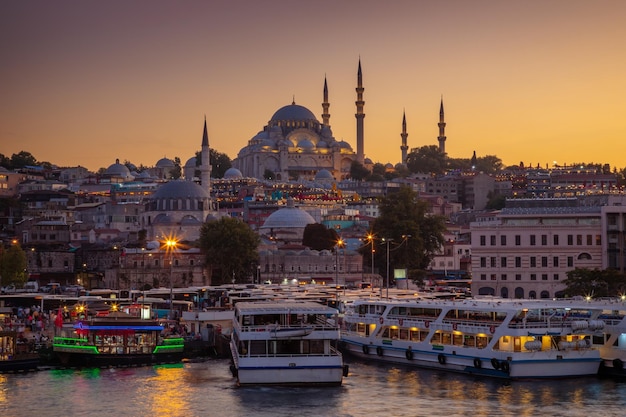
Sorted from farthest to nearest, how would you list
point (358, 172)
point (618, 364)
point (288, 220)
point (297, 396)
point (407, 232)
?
1. point (358, 172)
2. point (288, 220)
3. point (407, 232)
4. point (618, 364)
5. point (297, 396)

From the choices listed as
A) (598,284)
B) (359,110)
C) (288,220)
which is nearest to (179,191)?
(288,220)

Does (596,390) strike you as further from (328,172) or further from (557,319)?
(328,172)

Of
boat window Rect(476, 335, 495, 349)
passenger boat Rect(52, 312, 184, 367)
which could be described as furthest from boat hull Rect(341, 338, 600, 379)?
passenger boat Rect(52, 312, 184, 367)

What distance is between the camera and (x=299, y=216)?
326 ft

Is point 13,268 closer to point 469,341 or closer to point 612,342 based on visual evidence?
point 469,341

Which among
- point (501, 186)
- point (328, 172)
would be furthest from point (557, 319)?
point (328, 172)

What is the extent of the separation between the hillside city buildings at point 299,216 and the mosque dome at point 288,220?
166mm

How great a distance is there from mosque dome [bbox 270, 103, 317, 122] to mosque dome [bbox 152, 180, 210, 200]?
6598cm

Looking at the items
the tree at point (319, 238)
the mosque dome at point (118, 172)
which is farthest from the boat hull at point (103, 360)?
the mosque dome at point (118, 172)

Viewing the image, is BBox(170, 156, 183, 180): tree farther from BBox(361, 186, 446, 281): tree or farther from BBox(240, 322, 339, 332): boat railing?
BBox(240, 322, 339, 332): boat railing

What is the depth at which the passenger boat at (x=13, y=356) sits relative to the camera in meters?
36.4

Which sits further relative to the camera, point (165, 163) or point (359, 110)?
point (165, 163)

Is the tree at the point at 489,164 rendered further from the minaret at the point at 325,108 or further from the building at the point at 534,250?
the building at the point at 534,250

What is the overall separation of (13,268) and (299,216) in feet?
122
